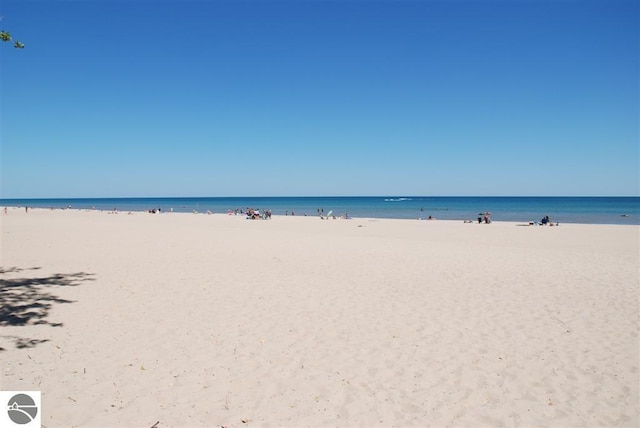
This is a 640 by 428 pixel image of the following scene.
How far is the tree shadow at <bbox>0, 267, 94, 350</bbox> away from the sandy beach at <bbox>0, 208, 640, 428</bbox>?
0.17 ft

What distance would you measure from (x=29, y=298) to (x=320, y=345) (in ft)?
25.2

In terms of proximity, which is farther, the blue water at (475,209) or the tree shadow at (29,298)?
the blue water at (475,209)

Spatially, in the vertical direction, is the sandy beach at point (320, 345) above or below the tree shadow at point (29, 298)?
below

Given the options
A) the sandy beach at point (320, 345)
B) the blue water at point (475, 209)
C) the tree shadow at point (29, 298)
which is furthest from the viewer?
the blue water at point (475, 209)

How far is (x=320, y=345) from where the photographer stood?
272 inches

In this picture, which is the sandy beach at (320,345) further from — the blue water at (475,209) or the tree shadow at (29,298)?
the blue water at (475,209)

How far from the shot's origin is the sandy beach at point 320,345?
4945 mm

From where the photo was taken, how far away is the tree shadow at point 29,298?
24.9 ft

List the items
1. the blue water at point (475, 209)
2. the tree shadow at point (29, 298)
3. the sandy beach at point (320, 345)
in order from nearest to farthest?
1. the sandy beach at point (320, 345)
2. the tree shadow at point (29, 298)
3. the blue water at point (475, 209)

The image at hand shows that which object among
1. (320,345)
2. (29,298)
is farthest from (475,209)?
(29,298)

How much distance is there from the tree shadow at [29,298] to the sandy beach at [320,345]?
5 centimetres

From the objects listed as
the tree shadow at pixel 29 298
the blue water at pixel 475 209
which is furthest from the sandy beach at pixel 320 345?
the blue water at pixel 475 209

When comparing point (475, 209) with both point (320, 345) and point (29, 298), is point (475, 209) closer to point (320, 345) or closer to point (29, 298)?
point (320, 345)

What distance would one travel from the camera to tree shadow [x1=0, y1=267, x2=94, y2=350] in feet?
24.9
